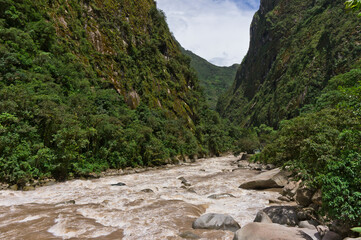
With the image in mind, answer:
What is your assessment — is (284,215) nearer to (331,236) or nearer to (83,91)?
(331,236)

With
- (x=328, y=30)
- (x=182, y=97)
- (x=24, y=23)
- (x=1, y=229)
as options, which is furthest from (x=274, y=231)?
(x=328, y=30)

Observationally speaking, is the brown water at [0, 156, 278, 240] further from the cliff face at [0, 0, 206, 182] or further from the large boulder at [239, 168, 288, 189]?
the cliff face at [0, 0, 206, 182]

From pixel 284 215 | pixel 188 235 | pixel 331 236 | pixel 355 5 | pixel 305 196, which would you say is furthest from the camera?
pixel 305 196

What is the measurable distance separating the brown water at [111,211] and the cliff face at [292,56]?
199 feet

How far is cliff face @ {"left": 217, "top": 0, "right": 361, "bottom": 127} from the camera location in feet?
199

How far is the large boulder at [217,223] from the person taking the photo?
8.26m

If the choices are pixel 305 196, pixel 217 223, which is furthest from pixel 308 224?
pixel 217 223

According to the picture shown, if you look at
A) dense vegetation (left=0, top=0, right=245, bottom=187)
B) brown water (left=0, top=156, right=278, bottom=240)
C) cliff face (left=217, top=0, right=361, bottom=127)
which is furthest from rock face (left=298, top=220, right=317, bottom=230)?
cliff face (left=217, top=0, right=361, bottom=127)

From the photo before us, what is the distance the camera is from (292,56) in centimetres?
9325

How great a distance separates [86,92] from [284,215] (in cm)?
2865

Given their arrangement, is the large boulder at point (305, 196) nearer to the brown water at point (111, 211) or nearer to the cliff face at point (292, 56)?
the brown water at point (111, 211)

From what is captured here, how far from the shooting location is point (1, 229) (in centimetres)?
820

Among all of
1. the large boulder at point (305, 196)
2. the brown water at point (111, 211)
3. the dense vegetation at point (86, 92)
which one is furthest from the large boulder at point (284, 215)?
the dense vegetation at point (86, 92)

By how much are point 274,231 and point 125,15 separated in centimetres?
5819
